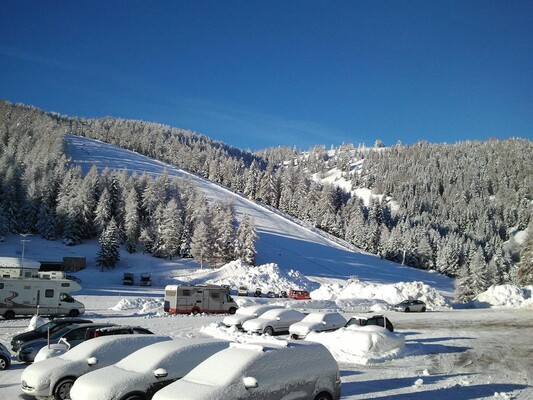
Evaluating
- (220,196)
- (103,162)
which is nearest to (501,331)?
(220,196)

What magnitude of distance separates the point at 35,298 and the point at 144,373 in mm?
26185

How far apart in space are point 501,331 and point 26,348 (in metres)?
27.0

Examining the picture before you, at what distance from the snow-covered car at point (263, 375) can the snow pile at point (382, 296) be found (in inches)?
1513

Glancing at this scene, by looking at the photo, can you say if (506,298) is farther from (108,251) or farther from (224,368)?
(108,251)

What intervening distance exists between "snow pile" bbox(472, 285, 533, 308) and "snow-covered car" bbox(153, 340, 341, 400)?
1765 inches

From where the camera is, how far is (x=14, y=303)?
30.9 meters

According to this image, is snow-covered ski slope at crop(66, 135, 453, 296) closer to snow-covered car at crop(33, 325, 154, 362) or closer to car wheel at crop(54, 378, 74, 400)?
snow-covered car at crop(33, 325, 154, 362)

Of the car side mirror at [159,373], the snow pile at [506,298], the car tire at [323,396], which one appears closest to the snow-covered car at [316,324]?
the car tire at [323,396]

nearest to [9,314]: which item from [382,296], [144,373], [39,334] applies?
[39,334]

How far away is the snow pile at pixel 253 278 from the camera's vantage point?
6438 centimetres

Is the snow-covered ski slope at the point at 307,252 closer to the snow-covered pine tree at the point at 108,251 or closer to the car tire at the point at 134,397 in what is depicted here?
the snow-covered pine tree at the point at 108,251

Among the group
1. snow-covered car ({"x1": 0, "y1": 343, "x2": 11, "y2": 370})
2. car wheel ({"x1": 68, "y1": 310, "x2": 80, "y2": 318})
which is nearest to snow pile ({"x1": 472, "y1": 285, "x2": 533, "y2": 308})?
car wheel ({"x1": 68, "y1": 310, "x2": 80, "y2": 318})

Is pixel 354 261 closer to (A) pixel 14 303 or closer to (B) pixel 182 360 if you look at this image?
(A) pixel 14 303

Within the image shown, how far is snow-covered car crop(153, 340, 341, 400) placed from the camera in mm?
8008
